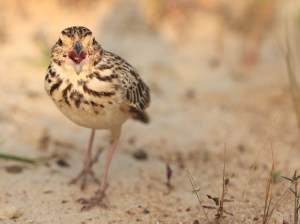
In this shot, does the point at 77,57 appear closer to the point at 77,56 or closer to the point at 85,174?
the point at 77,56

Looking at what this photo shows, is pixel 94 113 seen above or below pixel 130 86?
below

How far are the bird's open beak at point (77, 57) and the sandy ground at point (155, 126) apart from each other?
61.5 inches

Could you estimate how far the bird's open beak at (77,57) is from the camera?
3.06m

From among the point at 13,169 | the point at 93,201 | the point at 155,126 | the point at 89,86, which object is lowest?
the point at 93,201

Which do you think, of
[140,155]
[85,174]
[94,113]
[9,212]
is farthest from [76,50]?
[140,155]

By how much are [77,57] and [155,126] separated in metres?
3.15

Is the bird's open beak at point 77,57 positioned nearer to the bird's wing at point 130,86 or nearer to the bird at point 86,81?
the bird at point 86,81

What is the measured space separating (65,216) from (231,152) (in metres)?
2.76

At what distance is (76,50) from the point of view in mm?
3066

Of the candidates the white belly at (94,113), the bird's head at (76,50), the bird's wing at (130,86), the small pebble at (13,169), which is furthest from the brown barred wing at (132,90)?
the small pebble at (13,169)

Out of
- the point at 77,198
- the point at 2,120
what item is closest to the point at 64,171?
the point at 77,198

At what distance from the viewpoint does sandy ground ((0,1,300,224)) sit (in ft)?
12.8

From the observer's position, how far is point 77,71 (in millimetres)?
3035

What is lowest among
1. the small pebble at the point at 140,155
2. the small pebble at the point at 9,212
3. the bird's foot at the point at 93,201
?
the small pebble at the point at 9,212
